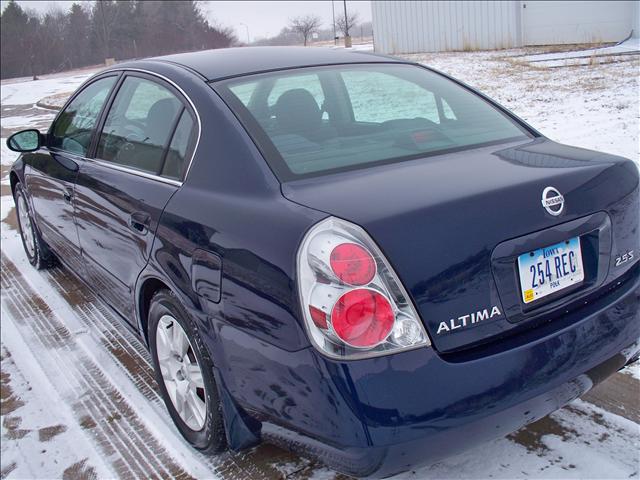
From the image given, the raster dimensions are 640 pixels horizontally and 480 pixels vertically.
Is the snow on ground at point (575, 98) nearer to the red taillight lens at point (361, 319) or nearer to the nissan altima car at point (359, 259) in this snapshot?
the nissan altima car at point (359, 259)

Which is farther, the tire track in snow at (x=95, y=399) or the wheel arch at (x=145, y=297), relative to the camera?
the wheel arch at (x=145, y=297)

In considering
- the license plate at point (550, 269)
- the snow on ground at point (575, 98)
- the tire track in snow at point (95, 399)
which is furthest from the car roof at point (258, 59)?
the snow on ground at point (575, 98)

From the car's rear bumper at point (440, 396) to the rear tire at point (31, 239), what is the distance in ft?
11.8

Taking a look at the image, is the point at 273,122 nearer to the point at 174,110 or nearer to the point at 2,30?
the point at 174,110

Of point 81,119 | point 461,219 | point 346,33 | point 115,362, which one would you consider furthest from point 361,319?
point 346,33

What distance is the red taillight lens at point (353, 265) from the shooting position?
1802 mm

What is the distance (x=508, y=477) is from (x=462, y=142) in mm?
1293

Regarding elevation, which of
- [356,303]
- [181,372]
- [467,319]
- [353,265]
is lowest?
[181,372]

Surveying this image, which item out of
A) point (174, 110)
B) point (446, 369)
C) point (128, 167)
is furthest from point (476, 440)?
point (128, 167)

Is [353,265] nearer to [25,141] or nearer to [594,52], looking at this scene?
[25,141]

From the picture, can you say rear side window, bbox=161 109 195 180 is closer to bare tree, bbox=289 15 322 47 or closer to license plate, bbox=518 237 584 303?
license plate, bbox=518 237 584 303

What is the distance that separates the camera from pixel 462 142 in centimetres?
259

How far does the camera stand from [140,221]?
8.95ft

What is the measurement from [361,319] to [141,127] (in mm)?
1812
